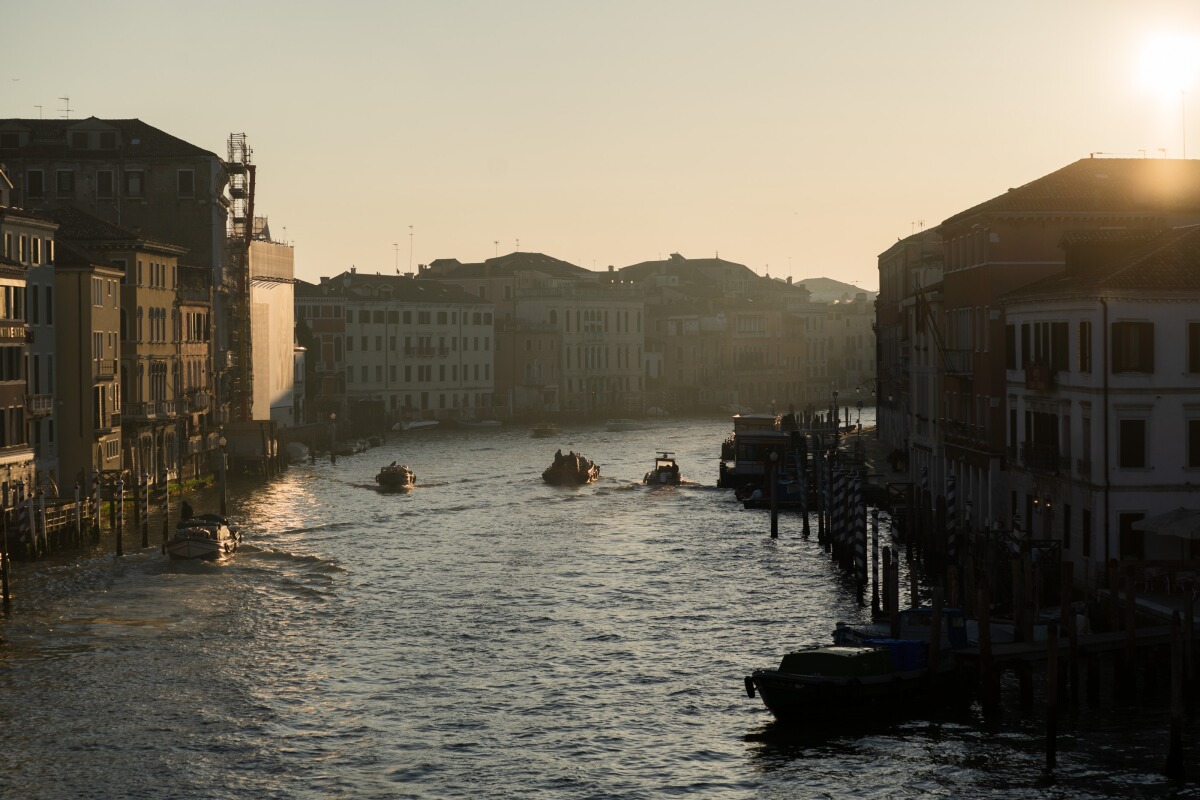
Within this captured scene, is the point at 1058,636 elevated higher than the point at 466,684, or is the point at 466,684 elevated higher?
the point at 1058,636

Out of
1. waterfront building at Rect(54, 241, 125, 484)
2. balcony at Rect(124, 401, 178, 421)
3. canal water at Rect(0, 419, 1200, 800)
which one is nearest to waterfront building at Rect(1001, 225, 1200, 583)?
canal water at Rect(0, 419, 1200, 800)

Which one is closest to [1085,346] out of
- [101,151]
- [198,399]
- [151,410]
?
[151,410]

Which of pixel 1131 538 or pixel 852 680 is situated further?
pixel 1131 538

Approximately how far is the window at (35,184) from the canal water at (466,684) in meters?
33.1

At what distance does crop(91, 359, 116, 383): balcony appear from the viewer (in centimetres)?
6175

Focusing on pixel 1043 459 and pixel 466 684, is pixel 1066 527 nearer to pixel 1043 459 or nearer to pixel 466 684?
pixel 1043 459

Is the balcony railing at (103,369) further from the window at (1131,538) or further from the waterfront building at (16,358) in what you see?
the window at (1131,538)

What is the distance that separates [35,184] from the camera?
3307 inches

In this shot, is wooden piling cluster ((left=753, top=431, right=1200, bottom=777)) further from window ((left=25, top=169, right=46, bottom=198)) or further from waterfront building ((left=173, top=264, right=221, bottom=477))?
window ((left=25, top=169, right=46, bottom=198))

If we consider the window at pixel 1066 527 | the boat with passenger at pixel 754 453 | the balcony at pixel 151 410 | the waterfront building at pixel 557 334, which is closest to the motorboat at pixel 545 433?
the waterfront building at pixel 557 334

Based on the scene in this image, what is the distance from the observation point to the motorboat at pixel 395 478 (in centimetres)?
7812

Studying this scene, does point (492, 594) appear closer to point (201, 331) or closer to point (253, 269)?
point (201, 331)

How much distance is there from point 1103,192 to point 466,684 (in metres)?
23.2

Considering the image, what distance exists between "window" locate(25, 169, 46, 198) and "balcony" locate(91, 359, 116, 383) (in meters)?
23.1
